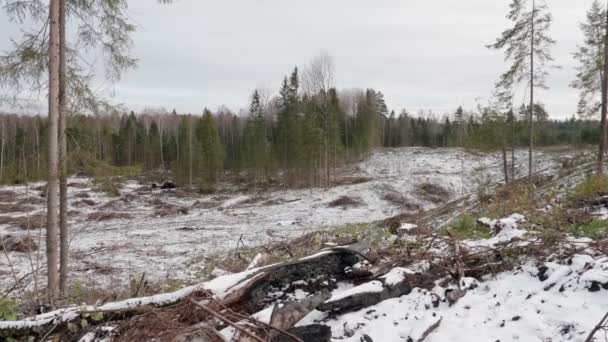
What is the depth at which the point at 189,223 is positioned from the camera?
18844 millimetres

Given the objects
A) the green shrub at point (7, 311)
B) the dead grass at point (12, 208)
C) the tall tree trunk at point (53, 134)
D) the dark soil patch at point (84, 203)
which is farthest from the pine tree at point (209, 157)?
the green shrub at point (7, 311)

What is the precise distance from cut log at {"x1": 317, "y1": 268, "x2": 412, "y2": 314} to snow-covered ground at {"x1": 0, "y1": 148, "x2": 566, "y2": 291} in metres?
3.04

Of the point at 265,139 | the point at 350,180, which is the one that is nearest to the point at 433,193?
the point at 350,180

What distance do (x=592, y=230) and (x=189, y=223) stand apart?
58.8 ft

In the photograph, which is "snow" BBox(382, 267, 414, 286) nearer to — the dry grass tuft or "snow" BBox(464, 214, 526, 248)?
"snow" BBox(464, 214, 526, 248)

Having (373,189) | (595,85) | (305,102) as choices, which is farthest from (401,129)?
(595,85)

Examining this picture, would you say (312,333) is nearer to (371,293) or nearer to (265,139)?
(371,293)

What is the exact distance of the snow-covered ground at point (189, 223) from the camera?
9.70 m

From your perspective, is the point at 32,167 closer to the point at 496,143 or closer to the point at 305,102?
the point at 496,143

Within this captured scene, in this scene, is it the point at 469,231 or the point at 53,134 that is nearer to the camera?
the point at 469,231

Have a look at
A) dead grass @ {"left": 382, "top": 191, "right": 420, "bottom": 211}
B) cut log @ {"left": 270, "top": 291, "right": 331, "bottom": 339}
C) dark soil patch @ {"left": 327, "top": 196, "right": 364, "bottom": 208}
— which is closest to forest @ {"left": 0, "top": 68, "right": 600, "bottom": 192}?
cut log @ {"left": 270, "top": 291, "right": 331, "bottom": 339}

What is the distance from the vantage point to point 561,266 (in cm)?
301

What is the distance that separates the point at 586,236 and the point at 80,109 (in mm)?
8397

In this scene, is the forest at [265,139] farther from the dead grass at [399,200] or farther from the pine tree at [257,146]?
the dead grass at [399,200]
